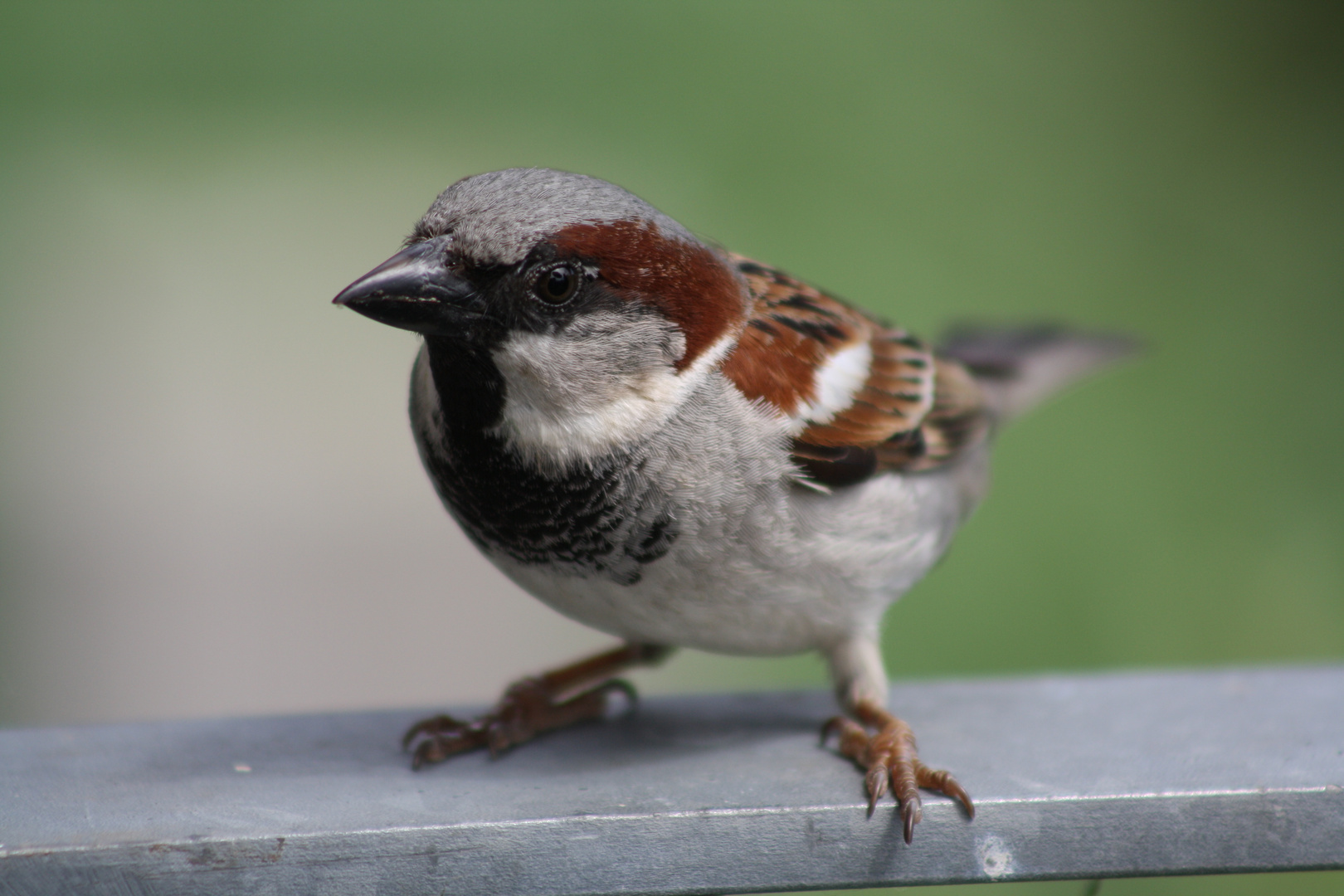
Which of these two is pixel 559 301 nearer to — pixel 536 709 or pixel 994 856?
pixel 536 709

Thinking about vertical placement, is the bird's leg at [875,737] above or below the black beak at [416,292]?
below

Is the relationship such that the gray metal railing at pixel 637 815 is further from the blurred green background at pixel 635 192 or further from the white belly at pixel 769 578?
the blurred green background at pixel 635 192

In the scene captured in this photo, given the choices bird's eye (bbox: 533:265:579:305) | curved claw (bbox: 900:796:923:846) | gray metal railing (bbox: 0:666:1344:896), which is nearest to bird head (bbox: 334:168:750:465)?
bird's eye (bbox: 533:265:579:305)

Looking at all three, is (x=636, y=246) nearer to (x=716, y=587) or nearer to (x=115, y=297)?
(x=716, y=587)

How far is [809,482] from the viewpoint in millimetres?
1788

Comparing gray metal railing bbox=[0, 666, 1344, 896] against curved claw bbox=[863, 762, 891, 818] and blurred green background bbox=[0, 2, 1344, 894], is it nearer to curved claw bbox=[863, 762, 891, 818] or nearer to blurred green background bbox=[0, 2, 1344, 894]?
curved claw bbox=[863, 762, 891, 818]

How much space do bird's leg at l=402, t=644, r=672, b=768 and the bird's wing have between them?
55 centimetres

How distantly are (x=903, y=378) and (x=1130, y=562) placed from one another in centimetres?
192

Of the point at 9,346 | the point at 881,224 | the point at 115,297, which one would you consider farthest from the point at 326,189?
the point at 881,224

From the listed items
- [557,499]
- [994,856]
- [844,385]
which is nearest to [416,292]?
[557,499]

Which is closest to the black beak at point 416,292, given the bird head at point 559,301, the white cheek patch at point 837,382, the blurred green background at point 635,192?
the bird head at point 559,301

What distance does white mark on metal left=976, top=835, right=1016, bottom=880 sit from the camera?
58.9 inches

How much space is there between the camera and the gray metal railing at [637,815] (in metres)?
1.42

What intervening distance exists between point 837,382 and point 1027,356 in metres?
0.96
